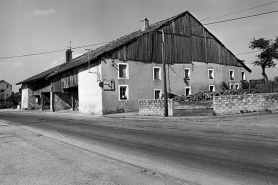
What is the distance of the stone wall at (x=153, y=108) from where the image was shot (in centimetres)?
1842

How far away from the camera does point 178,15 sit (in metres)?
28.2

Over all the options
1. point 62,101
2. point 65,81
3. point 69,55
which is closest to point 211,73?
point 65,81

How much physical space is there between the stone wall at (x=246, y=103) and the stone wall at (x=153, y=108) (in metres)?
3.60

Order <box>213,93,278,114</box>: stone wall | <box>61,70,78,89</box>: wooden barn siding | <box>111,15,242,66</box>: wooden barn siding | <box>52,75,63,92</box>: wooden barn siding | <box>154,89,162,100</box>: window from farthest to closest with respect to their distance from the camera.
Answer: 1. <box>52,75,63,92</box>: wooden barn siding
2. <box>61,70,78,89</box>: wooden barn siding
3. <box>154,89,162,100</box>: window
4. <box>111,15,242,66</box>: wooden barn siding
5. <box>213,93,278,114</box>: stone wall

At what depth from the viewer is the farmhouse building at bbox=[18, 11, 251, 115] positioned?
2342cm

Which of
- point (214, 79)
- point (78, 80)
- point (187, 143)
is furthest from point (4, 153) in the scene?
point (214, 79)

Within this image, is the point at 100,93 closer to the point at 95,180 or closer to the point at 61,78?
the point at 61,78

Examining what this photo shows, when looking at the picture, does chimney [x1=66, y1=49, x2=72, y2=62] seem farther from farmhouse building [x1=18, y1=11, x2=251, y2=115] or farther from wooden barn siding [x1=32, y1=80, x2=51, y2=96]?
farmhouse building [x1=18, y1=11, x2=251, y2=115]

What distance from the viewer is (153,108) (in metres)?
19.7

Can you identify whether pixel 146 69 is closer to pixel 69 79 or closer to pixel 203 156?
pixel 69 79

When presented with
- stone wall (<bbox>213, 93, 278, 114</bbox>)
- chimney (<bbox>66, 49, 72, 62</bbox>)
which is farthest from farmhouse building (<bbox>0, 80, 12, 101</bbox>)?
stone wall (<bbox>213, 93, 278, 114</bbox>)

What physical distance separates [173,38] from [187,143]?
72.4ft

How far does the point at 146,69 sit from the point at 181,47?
19.6ft

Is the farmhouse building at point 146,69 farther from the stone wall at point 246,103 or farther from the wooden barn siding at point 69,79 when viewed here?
the stone wall at point 246,103
